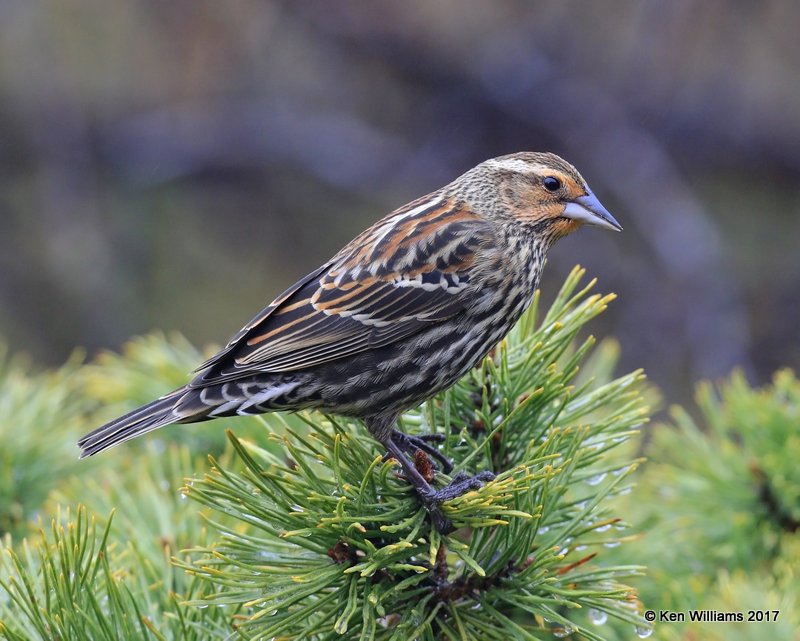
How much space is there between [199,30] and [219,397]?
490cm

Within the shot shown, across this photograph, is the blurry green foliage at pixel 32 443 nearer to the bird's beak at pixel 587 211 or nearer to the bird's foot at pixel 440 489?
the bird's foot at pixel 440 489

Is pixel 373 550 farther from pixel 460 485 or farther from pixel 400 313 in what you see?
pixel 400 313

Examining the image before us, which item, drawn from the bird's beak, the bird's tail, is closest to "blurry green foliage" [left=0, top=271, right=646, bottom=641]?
the bird's tail

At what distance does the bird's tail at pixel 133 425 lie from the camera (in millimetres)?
1946

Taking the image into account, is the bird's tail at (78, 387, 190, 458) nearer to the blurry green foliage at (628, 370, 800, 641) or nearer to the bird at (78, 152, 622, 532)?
the bird at (78, 152, 622, 532)

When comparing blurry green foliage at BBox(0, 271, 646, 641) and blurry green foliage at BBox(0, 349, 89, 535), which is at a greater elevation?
blurry green foliage at BBox(0, 349, 89, 535)

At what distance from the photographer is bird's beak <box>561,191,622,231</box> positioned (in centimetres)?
240

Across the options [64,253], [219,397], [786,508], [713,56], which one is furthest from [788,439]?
[64,253]

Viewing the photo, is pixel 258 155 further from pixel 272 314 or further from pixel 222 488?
pixel 222 488

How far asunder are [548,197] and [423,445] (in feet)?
2.90

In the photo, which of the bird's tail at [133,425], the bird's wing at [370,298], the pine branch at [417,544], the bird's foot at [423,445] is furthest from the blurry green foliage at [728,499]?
the bird's tail at [133,425]

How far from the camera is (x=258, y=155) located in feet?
22.6

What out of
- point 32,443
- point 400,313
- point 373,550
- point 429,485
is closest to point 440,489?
point 429,485

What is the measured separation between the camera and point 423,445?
185cm
